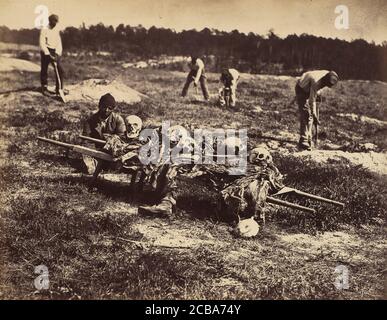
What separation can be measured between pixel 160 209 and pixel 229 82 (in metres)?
1.98

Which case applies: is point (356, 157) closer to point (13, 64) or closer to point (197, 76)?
point (197, 76)

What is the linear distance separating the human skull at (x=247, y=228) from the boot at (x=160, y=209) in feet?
2.62

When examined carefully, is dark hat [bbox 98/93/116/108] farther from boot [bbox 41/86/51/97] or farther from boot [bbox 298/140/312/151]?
boot [bbox 298/140/312/151]

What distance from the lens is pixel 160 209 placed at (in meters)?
6.09

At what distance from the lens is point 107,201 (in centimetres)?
621

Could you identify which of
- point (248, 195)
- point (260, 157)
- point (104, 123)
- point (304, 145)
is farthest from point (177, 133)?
point (304, 145)

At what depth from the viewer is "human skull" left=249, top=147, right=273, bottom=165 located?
6355 millimetres

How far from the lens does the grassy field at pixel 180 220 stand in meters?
5.73

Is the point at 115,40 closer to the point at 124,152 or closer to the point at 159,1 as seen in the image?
the point at 159,1

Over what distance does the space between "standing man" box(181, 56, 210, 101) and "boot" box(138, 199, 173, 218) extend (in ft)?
5.26

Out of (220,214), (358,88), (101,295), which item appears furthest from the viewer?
(358,88)

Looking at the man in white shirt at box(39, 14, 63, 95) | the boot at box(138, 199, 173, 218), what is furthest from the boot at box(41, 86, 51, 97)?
the boot at box(138, 199, 173, 218)
